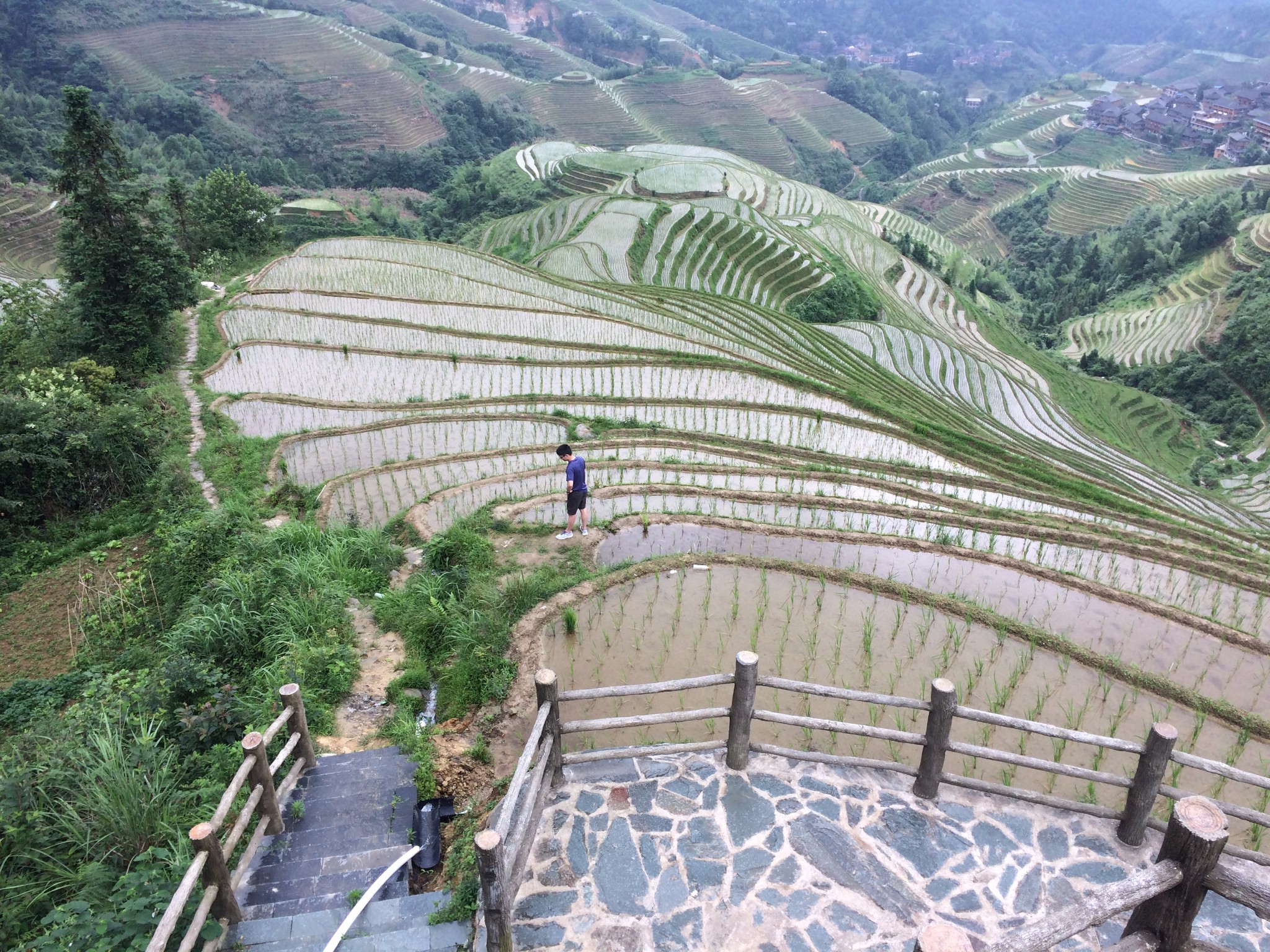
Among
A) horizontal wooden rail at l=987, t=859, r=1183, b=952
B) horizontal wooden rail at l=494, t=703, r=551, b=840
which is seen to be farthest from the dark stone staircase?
horizontal wooden rail at l=987, t=859, r=1183, b=952

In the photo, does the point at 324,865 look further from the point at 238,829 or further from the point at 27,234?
the point at 27,234

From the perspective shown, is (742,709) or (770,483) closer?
(742,709)

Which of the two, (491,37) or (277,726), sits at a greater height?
(491,37)

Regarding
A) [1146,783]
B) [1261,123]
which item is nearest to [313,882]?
[1146,783]

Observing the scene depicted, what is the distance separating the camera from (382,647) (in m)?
6.87

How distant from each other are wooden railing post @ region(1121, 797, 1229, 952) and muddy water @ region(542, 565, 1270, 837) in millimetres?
1826

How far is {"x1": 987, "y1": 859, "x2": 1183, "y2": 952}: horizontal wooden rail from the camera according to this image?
2.79 metres

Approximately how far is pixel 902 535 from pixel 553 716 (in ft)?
20.0

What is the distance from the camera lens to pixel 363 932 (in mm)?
3926

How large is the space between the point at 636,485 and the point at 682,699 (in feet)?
14.3

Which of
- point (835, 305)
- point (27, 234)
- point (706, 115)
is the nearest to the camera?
point (835, 305)

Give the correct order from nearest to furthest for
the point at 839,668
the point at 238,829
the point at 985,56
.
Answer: the point at 238,829
the point at 839,668
the point at 985,56

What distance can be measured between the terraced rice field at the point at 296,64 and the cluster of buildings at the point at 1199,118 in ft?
284

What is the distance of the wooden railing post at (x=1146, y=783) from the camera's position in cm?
403
